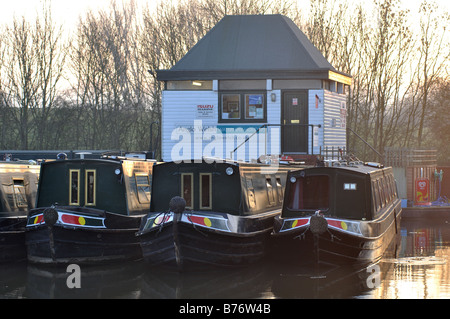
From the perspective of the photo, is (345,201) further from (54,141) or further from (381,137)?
(54,141)

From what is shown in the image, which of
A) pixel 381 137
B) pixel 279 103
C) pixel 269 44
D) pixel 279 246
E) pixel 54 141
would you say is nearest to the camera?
pixel 279 246

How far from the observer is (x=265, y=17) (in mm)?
32688

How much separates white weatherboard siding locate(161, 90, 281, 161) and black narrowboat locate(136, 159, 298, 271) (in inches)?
402

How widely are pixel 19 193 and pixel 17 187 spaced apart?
0.16 meters

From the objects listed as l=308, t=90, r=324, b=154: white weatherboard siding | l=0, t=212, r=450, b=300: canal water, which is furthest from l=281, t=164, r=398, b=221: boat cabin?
l=308, t=90, r=324, b=154: white weatherboard siding

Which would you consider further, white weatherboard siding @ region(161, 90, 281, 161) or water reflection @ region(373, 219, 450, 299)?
white weatherboard siding @ region(161, 90, 281, 161)

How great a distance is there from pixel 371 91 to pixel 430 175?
1215 cm

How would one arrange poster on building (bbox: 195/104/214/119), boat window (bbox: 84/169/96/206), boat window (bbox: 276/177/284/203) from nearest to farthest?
boat window (bbox: 84/169/96/206), boat window (bbox: 276/177/284/203), poster on building (bbox: 195/104/214/119)

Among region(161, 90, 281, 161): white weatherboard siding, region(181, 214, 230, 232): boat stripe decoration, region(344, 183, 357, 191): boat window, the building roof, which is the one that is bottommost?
region(181, 214, 230, 232): boat stripe decoration

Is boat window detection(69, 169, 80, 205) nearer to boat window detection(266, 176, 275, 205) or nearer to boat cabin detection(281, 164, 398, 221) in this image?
boat window detection(266, 176, 275, 205)

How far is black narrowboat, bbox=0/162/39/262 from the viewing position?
18.7 metres

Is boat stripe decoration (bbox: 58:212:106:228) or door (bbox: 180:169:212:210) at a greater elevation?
door (bbox: 180:169:212:210)

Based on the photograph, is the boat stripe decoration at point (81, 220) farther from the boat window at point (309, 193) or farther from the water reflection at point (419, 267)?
the water reflection at point (419, 267)
